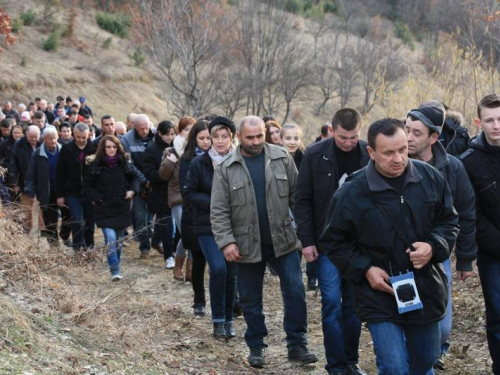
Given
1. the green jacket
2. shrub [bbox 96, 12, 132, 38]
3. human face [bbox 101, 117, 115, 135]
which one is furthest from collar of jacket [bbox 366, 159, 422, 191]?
shrub [bbox 96, 12, 132, 38]

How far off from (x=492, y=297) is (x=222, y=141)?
10.4ft

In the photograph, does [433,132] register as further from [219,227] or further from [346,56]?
[346,56]

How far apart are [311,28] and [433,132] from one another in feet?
129

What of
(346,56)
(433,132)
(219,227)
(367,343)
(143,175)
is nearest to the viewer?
(433,132)

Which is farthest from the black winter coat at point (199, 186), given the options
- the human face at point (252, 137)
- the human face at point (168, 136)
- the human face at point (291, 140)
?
the human face at point (168, 136)

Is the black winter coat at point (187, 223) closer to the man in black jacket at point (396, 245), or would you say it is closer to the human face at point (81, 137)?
the human face at point (81, 137)

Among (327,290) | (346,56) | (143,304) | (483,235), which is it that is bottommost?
(143,304)

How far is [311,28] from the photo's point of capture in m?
43.9

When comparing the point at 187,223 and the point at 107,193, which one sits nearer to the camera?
the point at 187,223

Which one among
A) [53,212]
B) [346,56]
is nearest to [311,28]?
[346,56]

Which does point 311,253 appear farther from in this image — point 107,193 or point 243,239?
point 107,193

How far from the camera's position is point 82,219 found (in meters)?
11.9

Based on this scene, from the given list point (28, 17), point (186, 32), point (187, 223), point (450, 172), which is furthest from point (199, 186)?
point (28, 17)

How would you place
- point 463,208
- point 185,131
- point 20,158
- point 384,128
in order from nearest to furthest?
1. point 384,128
2. point 463,208
3. point 185,131
4. point 20,158
